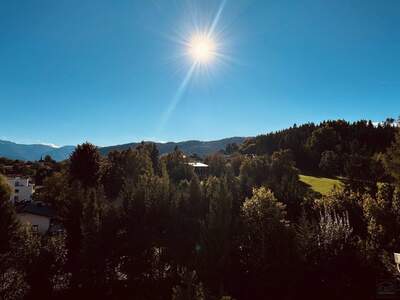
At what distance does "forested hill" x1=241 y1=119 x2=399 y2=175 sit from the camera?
80856 millimetres

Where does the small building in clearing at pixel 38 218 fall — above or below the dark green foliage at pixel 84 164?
below

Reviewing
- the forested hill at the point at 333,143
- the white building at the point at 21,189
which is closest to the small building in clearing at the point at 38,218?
the white building at the point at 21,189

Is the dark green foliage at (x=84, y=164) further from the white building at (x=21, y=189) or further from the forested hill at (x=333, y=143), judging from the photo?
the forested hill at (x=333, y=143)

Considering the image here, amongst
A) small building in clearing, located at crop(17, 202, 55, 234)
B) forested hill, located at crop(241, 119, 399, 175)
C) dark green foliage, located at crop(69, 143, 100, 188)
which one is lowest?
small building in clearing, located at crop(17, 202, 55, 234)

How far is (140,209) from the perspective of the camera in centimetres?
2020

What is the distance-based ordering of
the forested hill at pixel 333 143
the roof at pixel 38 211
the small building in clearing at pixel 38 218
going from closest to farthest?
1. the small building in clearing at pixel 38 218
2. the roof at pixel 38 211
3. the forested hill at pixel 333 143

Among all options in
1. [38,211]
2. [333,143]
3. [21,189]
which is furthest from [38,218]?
[333,143]

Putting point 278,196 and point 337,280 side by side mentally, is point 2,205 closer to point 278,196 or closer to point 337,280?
point 337,280

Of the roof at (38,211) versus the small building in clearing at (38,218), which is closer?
the small building in clearing at (38,218)

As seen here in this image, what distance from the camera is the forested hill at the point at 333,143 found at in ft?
265

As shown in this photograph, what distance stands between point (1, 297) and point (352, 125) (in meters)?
114

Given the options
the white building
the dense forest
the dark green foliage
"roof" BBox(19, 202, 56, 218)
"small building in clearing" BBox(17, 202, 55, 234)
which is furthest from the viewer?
the white building

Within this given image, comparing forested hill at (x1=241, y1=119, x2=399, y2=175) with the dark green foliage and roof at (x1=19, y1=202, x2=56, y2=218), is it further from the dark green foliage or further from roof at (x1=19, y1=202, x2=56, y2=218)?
roof at (x1=19, y1=202, x2=56, y2=218)

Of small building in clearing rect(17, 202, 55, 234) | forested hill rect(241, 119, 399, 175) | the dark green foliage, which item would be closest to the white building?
the dark green foliage
